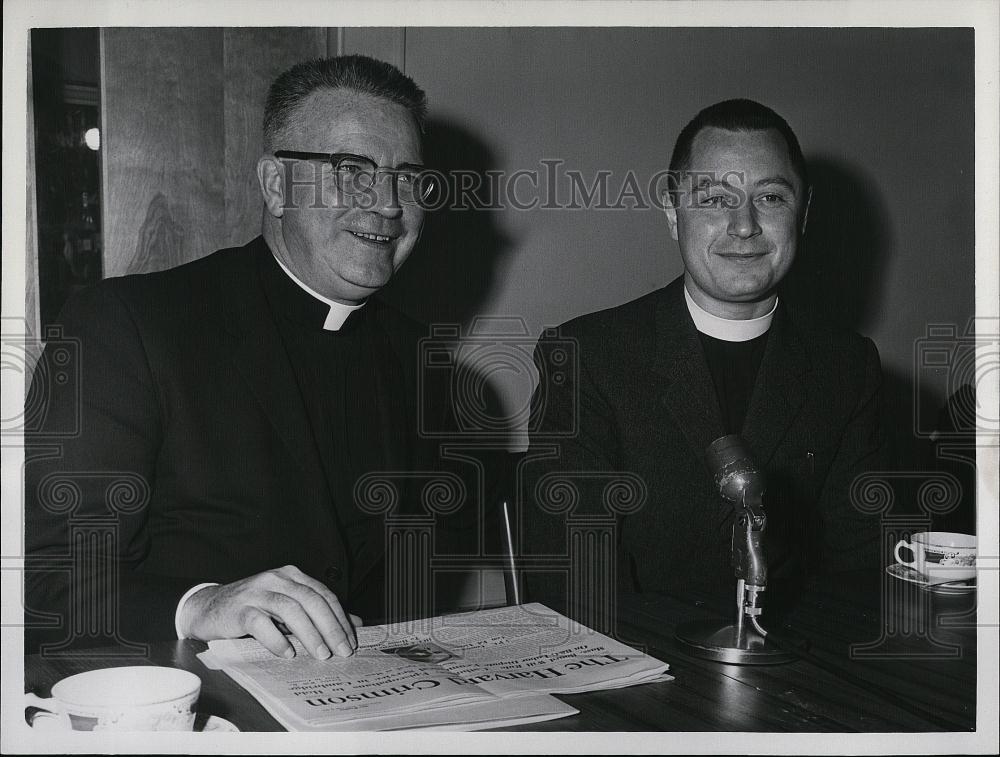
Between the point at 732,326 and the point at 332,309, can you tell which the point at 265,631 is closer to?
the point at 332,309

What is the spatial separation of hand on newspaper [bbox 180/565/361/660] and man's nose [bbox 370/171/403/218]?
2.00 feet

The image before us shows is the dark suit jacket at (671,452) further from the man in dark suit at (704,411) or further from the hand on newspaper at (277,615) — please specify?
the hand on newspaper at (277,615)

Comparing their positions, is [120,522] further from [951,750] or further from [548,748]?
[951,750]

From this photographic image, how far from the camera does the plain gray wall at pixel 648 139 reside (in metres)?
1.60

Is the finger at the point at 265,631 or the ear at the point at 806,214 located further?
the ear at the point at 806,214

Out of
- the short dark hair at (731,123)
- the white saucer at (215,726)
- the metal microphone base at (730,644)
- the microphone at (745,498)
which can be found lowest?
the white saucer at (215,726)

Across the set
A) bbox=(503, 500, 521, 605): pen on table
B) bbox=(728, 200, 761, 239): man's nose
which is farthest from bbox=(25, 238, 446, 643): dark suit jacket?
bbox=(728, 200, 761, 239): man's nose

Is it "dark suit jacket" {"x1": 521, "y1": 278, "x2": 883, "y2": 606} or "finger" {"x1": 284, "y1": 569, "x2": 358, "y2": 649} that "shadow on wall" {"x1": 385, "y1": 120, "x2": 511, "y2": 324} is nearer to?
"dark suit jacket" {"x1": 521, "y1": 278, "x2": 883, "y2": 606}

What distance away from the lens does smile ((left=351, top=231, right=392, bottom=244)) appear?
1620 mm

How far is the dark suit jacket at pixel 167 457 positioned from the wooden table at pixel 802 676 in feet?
0.59

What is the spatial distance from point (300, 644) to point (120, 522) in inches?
16.5

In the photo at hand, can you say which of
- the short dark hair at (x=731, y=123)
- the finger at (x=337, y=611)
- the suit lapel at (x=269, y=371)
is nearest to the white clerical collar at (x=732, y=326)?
the short dark hair at (x=731, y=123)

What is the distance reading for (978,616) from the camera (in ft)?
4.90

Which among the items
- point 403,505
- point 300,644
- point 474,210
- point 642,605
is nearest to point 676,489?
point 642,605
